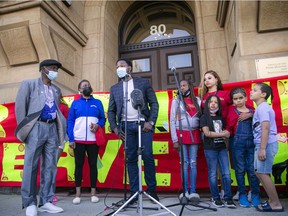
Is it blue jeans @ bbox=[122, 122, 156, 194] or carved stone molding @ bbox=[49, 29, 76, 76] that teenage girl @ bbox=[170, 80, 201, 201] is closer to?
blue jeans @ bbox=[122, 122, 156, 194]

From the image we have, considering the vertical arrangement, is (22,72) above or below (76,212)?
above

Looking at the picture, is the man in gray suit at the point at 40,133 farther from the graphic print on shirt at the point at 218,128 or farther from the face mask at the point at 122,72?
the graphic print on shirt at the point at 218,128

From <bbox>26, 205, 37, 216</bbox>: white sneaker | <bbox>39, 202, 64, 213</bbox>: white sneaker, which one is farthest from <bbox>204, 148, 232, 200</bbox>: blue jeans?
<bbox>26, 205, 37, 216</bbox>: white sneaker

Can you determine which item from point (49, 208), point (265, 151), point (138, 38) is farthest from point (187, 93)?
point (138, 38)

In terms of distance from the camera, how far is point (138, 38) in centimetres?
988

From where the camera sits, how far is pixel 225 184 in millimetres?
3141

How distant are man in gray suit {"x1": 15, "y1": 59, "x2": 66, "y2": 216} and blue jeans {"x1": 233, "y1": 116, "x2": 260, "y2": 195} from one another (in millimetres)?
2391

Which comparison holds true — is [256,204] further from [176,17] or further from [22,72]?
[176,17]

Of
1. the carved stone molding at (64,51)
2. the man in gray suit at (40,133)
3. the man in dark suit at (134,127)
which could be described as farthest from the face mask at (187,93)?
the carved stone molding at (64,51)

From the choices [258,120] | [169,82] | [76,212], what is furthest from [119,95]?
[169,82]

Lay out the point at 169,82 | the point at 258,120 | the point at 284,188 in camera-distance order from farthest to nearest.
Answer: the point at 169,82, the point at 284,188, the point at 258,120

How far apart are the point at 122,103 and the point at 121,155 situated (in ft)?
4.53

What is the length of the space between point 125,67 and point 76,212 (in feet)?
6.64

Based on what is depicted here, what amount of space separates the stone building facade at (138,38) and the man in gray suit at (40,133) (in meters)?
2.91
